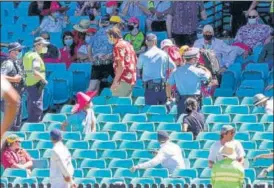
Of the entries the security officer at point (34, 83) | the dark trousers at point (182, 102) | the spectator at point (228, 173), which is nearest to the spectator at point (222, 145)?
the spectator at point (228, 173)

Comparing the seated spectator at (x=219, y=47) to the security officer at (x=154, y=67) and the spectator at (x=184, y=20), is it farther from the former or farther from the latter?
the security officer at (x=154, y=67)

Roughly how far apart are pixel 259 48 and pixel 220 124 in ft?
8.10

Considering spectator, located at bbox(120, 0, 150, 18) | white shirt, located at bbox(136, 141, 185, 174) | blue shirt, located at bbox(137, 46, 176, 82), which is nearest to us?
white shirt, located at bbox(136, 141, 185, 174)

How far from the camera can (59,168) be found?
490 inches

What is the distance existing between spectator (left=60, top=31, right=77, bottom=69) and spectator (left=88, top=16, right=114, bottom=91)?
0.64 m

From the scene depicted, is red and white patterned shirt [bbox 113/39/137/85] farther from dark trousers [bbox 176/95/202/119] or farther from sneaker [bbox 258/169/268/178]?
sneaker [bbox 258/169/268/178]

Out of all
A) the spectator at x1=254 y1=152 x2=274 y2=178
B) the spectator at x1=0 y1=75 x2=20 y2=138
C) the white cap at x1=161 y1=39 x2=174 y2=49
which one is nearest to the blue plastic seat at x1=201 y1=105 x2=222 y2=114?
the white cap at x1=161 y1=39 x2=174 y2=49

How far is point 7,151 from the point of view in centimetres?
1383

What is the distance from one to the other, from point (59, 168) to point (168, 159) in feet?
4.06

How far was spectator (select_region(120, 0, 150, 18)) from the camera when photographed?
18500 millimetres

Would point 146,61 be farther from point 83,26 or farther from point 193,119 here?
point 83,26

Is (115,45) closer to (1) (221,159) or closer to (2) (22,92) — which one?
(2) (22,92)

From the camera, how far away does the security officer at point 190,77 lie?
Result: 14406 millimetres

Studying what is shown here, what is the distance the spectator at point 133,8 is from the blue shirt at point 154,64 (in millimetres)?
3284
